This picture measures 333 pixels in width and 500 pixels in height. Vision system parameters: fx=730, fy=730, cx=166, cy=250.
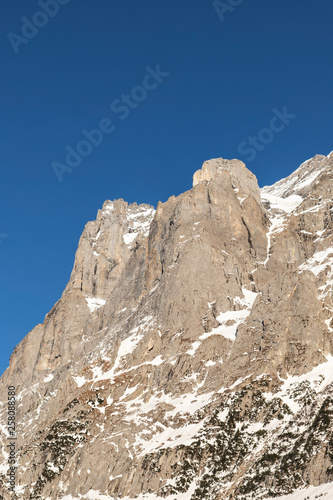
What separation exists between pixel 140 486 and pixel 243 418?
27744 millimetres

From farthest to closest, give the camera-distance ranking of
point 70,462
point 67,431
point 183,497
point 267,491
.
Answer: point 67,431
point 70,462
point 183,497
point 267,491

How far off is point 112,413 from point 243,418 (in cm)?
4058

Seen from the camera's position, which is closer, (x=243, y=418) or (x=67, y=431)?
(x=243, y=418)

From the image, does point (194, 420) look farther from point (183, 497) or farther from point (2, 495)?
point (2, 495)

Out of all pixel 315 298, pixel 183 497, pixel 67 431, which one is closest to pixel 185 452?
pixel 183 497

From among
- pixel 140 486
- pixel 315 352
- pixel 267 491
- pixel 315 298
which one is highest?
pixel 315 298

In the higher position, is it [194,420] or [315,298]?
[315,298]

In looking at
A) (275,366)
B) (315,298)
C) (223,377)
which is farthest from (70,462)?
(315,298)

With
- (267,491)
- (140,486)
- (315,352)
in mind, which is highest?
(315,352)

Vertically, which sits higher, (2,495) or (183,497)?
(2,495)

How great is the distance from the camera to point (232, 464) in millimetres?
155000

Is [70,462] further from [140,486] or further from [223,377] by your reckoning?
[223,377]

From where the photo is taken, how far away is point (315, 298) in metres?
193

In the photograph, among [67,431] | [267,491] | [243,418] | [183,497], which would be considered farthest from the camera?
[67,431]
